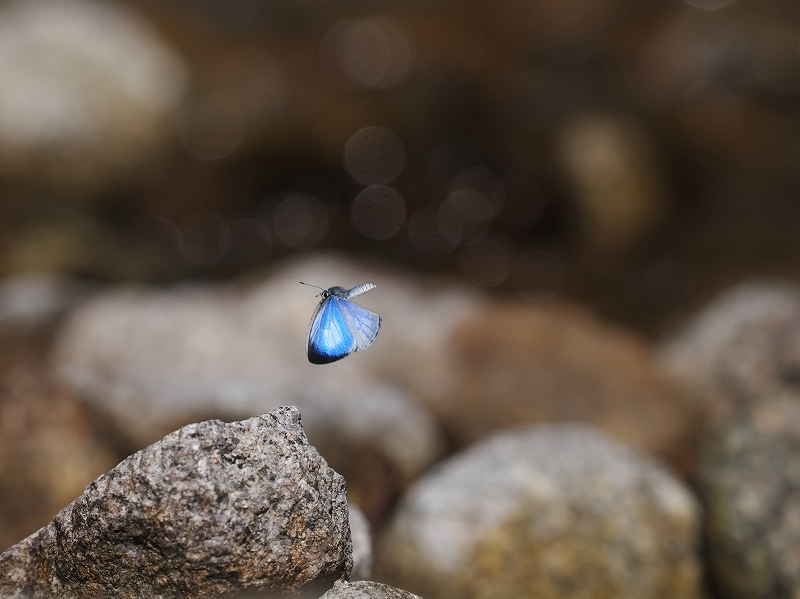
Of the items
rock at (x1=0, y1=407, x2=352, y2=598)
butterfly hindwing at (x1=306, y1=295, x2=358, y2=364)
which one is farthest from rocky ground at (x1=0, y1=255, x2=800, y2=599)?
butterfly hindwing at (x1=306, y1=295, x2=358, y2=364)

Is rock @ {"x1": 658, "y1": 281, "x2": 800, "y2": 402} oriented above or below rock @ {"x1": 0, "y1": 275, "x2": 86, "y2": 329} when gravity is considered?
above

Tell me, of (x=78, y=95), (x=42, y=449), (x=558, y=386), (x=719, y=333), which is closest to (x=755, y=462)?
(x=558, y=386)

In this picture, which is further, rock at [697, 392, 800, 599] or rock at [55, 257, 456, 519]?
Result: rock at [55, 257, 456, 519]

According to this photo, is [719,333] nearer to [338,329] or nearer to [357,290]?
[357,290]


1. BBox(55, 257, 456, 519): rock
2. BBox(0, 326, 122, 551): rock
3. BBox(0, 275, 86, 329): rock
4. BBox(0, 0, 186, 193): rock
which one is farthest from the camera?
BBox(0, 0, 186, 193): rock

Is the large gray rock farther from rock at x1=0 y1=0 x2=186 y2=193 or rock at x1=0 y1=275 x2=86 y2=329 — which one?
rock at x1=0 y1=0 x2=186 y2=193

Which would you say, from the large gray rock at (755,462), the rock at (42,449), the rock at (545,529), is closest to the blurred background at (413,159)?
the large gray rock at (755,462)

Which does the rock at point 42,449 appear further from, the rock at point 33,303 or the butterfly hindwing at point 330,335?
the butterfly hindwing at point 330,335

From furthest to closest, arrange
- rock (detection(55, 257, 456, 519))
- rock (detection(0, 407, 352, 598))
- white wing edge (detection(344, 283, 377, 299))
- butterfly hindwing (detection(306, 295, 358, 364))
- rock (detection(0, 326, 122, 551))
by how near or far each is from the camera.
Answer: rock (detection(55, 257, 456, 519)), rock (detection(0, 326, 122, 551)), white wing edge (detection(344, 283, 377, 299)), butterfly hindwing (detection(306, 295, 358, 364)), rock (detection(0, 407, 352, 598))
